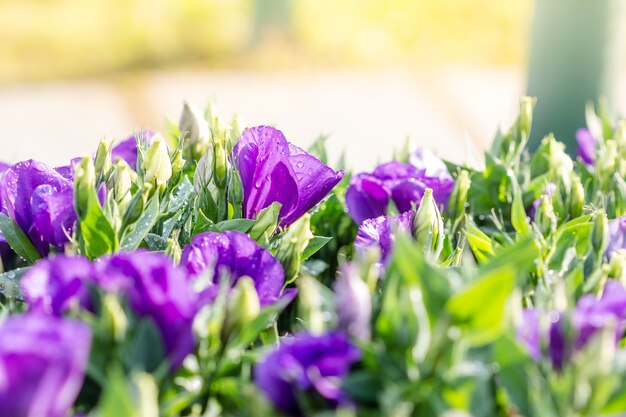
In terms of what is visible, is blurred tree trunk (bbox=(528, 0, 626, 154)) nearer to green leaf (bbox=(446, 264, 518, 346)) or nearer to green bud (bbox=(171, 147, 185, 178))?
green bud (bbox=(171, 147, 185, 178))

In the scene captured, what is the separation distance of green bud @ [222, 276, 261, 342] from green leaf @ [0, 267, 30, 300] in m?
0.24

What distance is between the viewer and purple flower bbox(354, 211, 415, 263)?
0.99 metres

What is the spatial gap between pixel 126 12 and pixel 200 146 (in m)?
4.74

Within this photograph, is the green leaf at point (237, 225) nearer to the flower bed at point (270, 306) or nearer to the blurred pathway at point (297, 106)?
the flower bed at point (270, 306)

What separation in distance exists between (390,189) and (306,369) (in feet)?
1.52

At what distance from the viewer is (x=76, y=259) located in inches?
30.2

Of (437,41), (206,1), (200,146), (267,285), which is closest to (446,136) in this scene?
(437,41)

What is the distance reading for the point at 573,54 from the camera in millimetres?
2197

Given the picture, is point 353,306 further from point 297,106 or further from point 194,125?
point 297,106

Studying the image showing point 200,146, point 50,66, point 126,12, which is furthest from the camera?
point 126,12

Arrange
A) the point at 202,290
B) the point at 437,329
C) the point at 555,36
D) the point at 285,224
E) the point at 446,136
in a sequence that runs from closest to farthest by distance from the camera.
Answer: the point at 437,329 < the point at 202,290 < the point at 285,224 < the point at 555,36 < the point at 446,136

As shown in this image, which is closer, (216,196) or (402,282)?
(402,282)

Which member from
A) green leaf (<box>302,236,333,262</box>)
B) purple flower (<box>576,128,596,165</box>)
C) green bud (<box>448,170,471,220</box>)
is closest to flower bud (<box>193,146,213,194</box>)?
green leaf (<box>302,236,333,262</box>)

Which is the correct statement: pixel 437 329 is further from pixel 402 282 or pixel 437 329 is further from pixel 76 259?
pixel 76 259
